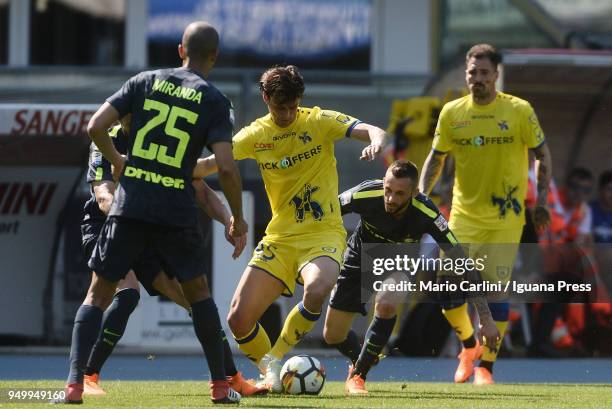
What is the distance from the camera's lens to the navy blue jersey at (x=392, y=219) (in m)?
9.70

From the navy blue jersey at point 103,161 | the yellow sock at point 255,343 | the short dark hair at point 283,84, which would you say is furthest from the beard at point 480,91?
the navy blue jersey at point 103,161

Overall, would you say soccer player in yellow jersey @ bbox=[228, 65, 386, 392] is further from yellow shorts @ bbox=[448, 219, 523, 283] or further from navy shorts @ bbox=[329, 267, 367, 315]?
yellow shorts @ bbox=[448, 219, 523, 283]

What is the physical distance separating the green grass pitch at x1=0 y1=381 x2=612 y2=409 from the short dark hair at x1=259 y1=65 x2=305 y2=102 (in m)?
1.78

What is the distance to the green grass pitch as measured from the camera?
Result: 828 cm

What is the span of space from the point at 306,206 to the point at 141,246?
1848 millimetres

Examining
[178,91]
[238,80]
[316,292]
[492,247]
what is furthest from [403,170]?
[238,80]

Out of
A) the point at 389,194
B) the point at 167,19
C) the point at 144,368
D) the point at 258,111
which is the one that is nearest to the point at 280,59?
the point at 167,19

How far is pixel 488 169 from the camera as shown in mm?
11031

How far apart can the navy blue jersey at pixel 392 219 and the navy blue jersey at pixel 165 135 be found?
2242 mm

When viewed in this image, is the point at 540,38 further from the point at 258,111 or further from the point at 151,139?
the point at 151,139

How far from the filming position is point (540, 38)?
19234 mm

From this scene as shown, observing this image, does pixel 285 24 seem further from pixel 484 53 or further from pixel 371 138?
pixel 371 138

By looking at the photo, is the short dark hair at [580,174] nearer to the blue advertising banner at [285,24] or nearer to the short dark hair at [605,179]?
the short dark hair at [605,179]

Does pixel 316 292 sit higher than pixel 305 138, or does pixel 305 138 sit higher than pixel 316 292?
pixel 305 138
